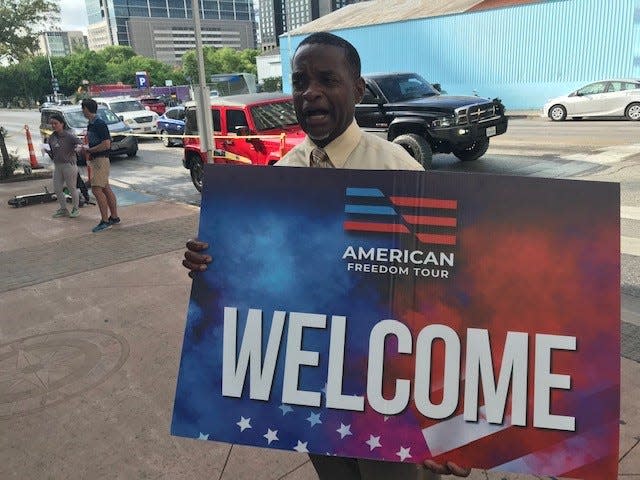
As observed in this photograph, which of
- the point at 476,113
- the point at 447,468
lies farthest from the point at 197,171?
the point at 447,468

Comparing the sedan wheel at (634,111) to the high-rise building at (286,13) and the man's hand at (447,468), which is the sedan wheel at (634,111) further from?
the high-rise building at (286,13)

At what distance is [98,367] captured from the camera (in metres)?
3.91

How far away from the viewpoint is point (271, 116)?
9.00m

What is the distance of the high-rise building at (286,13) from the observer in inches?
5197

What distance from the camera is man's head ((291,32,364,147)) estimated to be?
1.73 metres

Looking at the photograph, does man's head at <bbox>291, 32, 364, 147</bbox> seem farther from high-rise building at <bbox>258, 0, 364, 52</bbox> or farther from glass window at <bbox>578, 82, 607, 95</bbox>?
high-rise building at <bbox>258, 0, 364, 52</bbox>

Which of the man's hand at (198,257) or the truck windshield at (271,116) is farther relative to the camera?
the truck windshield at (271,116)

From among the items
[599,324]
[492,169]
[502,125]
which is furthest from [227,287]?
[502,125]

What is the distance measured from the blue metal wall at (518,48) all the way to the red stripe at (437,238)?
24147 millimetres

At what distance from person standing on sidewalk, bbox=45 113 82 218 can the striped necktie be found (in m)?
7.40

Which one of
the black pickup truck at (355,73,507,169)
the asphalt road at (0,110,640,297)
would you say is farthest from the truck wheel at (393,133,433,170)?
the asphalt road at (0,110,640,297)

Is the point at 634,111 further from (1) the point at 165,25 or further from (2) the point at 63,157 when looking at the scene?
(1) the point at 165,25

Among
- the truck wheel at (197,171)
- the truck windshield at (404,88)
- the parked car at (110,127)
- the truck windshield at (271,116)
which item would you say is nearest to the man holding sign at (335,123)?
the truck windshield at (271,116)

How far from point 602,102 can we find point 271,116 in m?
13.2
